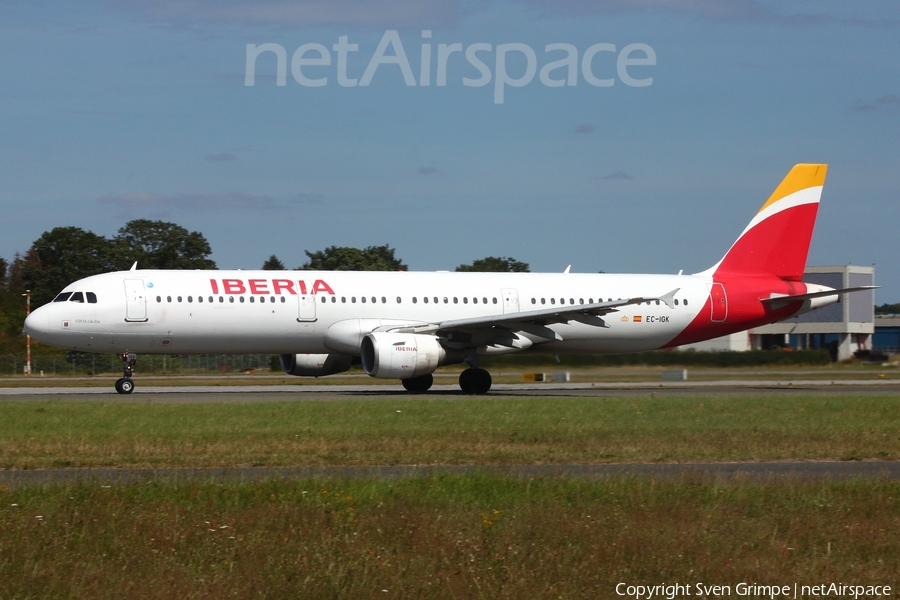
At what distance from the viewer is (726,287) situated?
36.2m

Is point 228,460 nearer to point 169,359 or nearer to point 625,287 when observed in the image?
point 625,287

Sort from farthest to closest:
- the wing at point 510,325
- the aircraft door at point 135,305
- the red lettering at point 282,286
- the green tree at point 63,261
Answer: the green tree at point 63,261
the red lettering at point 282,286
the wing at point 510,325
the aircraft door at point 135,305

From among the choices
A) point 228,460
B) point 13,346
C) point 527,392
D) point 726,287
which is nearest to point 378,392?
point 527,392

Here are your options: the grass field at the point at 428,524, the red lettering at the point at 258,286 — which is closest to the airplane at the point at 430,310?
the red lettering at the point at 258,286

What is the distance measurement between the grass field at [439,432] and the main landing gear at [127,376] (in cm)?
533

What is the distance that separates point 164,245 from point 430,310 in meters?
59.4

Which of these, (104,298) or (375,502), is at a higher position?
(104,298)

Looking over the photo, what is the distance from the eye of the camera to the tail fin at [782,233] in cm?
3703

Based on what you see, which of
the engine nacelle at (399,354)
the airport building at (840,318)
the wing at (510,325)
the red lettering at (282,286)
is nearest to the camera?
the engine nacelle at (399,354)

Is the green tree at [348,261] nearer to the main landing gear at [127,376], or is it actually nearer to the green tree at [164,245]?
the green tree at [164,245]

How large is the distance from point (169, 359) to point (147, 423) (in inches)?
1554

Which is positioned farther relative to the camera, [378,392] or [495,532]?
[378,392]

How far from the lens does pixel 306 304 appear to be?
31.1 metres

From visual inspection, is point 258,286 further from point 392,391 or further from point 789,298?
point 789,298
